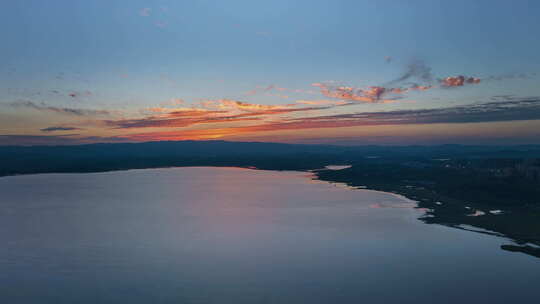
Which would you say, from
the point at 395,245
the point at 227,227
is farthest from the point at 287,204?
the point at 395,245

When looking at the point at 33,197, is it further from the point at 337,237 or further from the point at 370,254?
the point at 370,254

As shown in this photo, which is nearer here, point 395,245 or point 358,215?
point 395,245

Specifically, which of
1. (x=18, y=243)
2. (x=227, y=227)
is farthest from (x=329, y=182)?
(x=18, y=243)

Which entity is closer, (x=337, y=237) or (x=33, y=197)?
(x=337, y=237)

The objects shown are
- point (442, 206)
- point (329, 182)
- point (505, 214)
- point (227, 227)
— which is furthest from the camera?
point (329, 182)

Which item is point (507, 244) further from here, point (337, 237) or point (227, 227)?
point (227, 227)

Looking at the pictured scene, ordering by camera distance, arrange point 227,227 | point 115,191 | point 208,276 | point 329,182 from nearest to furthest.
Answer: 1. point 208,276
2. point 227,227
3. point 115,191
4. point 329,182
